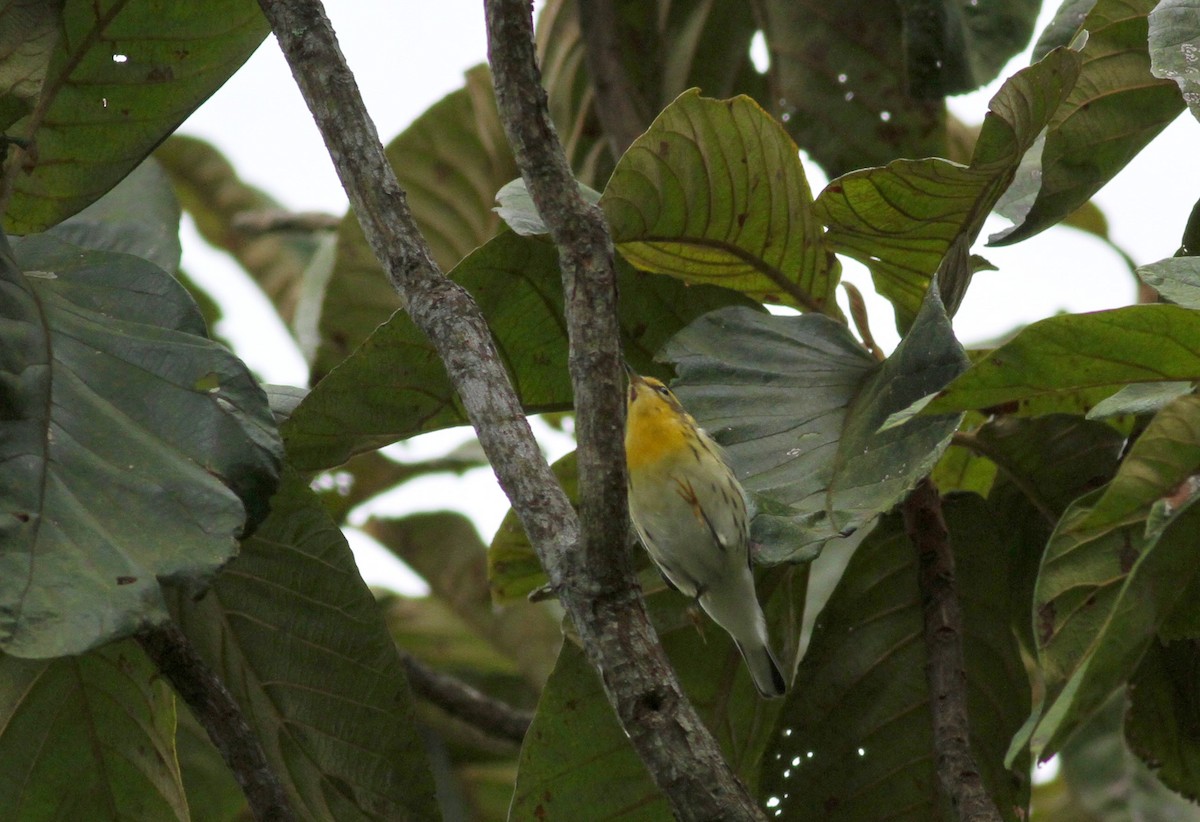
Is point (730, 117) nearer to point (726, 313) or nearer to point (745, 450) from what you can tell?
point (726, 313)

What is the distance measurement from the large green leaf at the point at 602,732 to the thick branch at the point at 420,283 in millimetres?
723

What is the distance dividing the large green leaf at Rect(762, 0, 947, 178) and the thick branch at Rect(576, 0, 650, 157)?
1.25 ft

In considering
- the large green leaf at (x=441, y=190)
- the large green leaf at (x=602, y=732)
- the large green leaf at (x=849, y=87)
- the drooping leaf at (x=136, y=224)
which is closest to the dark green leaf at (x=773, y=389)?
the large green leaf at (x=602, y=732)

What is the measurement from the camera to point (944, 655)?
1912mm

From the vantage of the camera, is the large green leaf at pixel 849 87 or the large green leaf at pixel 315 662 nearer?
the large green leaf at pixel 315 662

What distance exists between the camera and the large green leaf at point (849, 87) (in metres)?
3.08

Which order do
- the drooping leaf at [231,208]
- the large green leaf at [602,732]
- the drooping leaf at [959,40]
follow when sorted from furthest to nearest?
1. the drooping leaf at [231,208]
2. the drooping leaf at [959,40]
3. the large green leaf at [602,732]

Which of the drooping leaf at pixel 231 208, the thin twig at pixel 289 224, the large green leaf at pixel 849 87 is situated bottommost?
the large green leaf at pixel 849 87

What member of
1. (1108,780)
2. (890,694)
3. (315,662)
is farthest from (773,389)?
(1108,780)

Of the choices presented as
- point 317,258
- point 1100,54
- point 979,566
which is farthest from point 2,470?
point 317,258

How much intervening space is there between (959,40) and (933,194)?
3.43 feet

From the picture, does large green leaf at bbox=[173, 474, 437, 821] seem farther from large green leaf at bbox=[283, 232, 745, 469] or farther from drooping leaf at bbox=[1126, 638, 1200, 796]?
drooping leaf at bbox=[1126, 638, 1200, 796]

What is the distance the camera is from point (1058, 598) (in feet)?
5.26

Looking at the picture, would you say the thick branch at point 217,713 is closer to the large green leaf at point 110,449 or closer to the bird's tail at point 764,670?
the large green leaf at point 110,449
